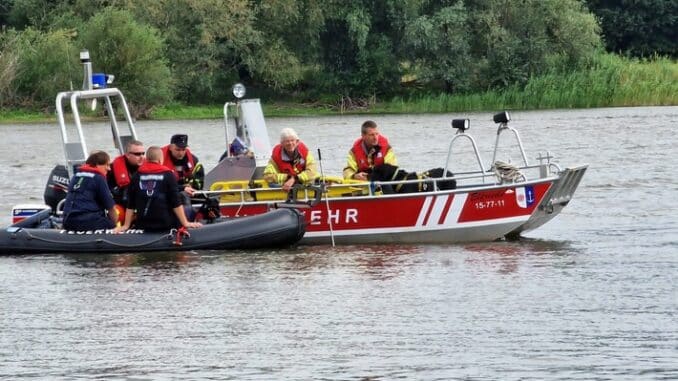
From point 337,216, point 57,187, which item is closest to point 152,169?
point 57,187

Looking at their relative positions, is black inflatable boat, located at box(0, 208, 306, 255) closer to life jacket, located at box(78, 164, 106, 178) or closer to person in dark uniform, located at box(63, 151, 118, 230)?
person in dark uniform, located at box(63, 151, 118, 230)

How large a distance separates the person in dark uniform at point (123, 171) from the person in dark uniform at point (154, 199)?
0.28 m

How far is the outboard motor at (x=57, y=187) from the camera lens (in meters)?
16.7

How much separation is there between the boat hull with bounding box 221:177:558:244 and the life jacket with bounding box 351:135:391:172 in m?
0.61

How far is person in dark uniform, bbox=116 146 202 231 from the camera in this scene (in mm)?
15195

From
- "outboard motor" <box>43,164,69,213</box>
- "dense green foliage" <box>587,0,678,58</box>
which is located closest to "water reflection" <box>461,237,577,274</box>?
"outboard motor" <box>43,164,69,213</box>

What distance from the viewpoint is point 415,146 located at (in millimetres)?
Result: 36281

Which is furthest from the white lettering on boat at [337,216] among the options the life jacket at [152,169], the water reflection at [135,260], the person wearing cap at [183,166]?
the life jacket at [152,169]

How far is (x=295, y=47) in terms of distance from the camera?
205ft

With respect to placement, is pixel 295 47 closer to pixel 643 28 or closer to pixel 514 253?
pixel 643 28

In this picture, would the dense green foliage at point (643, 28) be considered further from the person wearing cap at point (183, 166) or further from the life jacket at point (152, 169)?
the life jacket at point (152, 169)

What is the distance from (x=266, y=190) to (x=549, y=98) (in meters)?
38.1

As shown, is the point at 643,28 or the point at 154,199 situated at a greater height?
the point at 643,28

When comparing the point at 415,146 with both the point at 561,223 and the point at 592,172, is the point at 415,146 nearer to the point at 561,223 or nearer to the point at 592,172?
the point at 592,172
